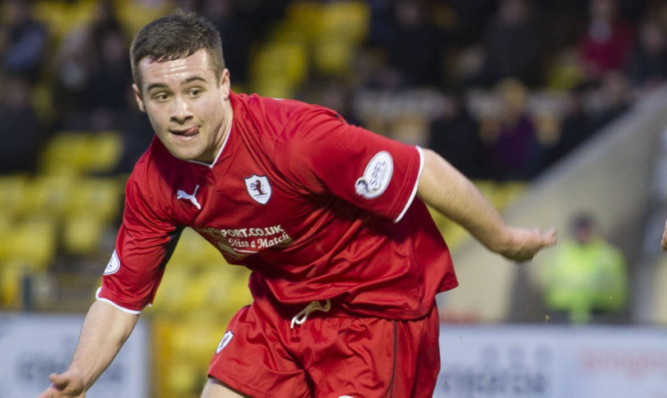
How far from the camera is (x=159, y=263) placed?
11.1 feet

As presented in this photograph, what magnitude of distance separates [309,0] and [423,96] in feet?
8.41

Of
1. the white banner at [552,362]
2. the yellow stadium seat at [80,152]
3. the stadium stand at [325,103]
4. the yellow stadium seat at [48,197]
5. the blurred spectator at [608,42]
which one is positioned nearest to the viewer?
the white banner at [552,362]

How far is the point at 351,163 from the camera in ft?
9.94

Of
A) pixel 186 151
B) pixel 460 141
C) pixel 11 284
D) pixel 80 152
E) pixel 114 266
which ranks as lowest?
pixel 11 284

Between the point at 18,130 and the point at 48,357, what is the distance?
464 centimetres

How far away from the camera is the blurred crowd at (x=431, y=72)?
875 cm

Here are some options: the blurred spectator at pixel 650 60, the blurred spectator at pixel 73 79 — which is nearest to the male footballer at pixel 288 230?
the blurred spectator at pixel 650 60

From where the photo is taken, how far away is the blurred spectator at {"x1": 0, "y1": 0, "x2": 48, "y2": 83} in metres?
11.2

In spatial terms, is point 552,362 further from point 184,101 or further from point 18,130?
point 18,130

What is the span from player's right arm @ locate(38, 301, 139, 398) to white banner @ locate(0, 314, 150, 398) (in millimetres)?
3026

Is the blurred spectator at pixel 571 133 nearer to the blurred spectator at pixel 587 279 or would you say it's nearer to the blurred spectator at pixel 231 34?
the blurred spectator at pixel 587 279

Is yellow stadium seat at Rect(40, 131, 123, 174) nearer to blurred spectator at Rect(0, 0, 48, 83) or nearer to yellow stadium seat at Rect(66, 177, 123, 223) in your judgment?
yellow stadium seat at Rect(66, 177, 123, 223)

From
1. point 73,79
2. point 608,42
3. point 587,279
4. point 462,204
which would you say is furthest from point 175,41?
point 73,79

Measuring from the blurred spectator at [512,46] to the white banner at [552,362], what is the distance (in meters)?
3.99
